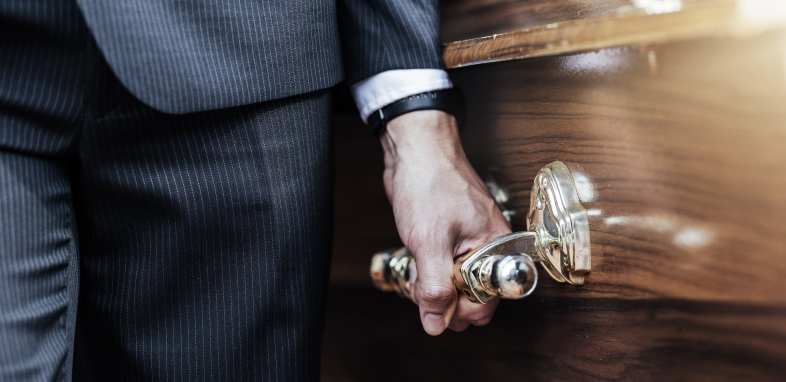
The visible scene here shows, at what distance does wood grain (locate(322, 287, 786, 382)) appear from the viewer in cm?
23

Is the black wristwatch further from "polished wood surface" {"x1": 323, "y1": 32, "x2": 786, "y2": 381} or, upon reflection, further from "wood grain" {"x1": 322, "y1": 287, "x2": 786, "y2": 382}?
"wood grain" {"x1": 322, "y1": 287, "x2": 786, "y2": 382}

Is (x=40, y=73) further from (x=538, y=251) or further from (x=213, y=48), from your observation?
(x=538, y=251)

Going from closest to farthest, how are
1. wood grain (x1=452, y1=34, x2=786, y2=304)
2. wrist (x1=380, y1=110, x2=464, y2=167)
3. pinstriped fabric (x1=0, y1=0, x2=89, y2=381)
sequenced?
wood grain (x1=452, y1=34, x2=786, y2=304) < pinstriped fabric (x1=0, y1=0, x2=89, y2=381) < wrist (x1=380, y1=110, x2=464, y2=167)

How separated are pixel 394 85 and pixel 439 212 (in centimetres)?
12

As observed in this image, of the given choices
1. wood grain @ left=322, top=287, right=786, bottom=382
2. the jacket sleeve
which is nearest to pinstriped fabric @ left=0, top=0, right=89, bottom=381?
the jacket sleeve

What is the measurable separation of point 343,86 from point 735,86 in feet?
1.11

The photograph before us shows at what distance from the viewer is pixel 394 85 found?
0.45 meters

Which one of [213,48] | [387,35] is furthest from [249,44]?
[387,35]

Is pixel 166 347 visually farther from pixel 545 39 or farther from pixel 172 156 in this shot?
pixel 545 39

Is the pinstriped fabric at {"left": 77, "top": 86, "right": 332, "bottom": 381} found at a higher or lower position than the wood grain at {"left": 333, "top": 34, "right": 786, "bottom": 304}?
lower

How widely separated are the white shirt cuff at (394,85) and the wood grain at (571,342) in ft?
0.62

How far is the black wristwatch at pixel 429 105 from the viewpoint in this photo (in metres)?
0.44

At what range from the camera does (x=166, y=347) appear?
0.41 metres

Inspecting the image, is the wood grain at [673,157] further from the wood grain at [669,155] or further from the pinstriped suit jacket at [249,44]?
the pinstriped suit jacket at [249,44]
